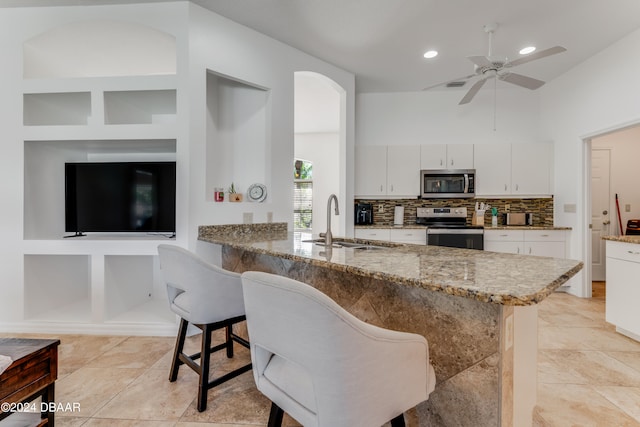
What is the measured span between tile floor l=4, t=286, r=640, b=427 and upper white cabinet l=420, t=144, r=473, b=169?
2532mm

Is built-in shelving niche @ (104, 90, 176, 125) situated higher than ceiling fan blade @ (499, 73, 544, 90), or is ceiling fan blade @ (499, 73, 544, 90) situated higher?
ceiling fan blade @ (499, 73, 544, 90)

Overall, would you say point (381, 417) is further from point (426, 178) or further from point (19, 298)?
point (426, 178)

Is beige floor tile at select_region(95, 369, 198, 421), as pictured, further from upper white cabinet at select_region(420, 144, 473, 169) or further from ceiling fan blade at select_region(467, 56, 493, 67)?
upper white cabinet at select_region(420, 144, 473, 169)

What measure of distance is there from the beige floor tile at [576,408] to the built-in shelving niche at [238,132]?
278 centimetres

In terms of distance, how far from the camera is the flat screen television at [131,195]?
2895 millimetres

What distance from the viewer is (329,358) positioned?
83cm

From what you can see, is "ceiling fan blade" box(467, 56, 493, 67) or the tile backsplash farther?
the tile backsplash

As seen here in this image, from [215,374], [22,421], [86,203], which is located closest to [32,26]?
[86,203]

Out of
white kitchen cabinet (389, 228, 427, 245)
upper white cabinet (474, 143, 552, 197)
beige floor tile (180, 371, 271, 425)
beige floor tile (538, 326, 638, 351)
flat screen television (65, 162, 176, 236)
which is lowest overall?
beige floor tile (538, 326, 638, 351)

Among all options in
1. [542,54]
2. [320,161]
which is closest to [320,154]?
[320,161]

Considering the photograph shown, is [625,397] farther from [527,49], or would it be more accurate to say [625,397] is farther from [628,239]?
→ [527,49]

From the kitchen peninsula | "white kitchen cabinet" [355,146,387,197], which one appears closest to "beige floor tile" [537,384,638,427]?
the kitchen peninsula

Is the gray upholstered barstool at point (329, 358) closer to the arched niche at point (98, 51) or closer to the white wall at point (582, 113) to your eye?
the arched niche at point (98, 51)

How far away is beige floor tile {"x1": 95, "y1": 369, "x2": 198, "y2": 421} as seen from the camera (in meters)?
1.72
